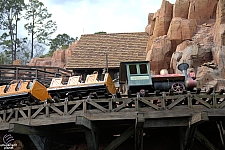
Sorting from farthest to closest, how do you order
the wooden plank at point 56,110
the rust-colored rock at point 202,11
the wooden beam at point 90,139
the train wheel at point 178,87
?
the rust-colored rock at point 202,11, the train wheel at point 178,87, the wooden plank at point 56,110, the wooden beam at point 90,139

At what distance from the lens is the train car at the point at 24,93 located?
42.7 feet

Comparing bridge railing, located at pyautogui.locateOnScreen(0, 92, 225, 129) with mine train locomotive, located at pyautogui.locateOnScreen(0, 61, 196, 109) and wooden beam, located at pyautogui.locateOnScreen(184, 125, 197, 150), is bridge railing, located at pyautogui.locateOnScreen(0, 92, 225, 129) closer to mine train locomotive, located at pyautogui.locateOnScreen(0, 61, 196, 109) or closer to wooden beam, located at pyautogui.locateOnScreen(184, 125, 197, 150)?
wooden beam, located at pyautogui.locateOnScreen(184, 125, 197, 150)

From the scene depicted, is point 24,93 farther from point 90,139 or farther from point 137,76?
point 137,76

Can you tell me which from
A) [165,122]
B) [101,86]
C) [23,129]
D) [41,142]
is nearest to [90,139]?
[23,129]

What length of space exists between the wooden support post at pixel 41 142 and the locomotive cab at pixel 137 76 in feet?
12.1

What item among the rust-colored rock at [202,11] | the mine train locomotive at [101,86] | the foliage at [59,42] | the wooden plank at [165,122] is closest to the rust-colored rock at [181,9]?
the rust-colored rock at [202,11]

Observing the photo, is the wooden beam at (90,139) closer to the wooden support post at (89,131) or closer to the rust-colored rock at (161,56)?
the wooden support post at (89,131)

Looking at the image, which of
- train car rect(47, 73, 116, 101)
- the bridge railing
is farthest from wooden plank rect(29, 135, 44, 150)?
train car rect(47, 73, 116, 101)

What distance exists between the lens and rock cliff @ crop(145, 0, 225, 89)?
54.9ft

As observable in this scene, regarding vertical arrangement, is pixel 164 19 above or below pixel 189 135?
above

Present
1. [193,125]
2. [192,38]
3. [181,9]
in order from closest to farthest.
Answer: [193,125] < [192,38] < [181,9]

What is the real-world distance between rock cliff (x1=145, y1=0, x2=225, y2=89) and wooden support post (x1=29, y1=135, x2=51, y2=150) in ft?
26.5

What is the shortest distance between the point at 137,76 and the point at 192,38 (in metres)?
8.39

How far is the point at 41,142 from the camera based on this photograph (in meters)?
11.7
